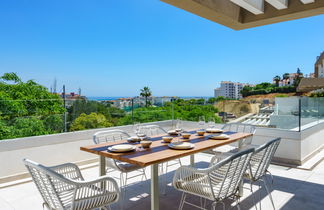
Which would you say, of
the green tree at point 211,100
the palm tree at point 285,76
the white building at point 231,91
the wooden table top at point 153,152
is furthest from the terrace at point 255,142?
the palm tree at point 285,76

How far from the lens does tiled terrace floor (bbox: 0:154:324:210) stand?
2752 mm

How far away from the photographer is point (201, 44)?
116 feet

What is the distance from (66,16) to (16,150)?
27.8 metres

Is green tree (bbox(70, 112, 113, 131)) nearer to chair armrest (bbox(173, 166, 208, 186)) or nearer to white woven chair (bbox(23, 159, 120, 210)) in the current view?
white woven chair (bbox(23, 159, 120, 210))

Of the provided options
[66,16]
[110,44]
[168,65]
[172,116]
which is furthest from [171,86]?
[172,116]

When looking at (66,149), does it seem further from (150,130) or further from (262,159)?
(262,159)

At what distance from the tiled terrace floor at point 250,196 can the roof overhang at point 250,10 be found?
2408mm

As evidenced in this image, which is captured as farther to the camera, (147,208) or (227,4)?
(227,4)

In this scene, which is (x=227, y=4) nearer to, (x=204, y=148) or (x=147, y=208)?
(x=204, y=148)

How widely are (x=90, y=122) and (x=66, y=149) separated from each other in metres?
0.75

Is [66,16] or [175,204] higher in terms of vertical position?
[66,16]

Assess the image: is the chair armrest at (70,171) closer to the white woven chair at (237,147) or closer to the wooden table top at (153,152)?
the wooden table top at (153,152)

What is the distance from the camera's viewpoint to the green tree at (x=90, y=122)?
4.59m

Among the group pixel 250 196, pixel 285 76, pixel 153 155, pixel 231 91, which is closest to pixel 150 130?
pixel 153 155
